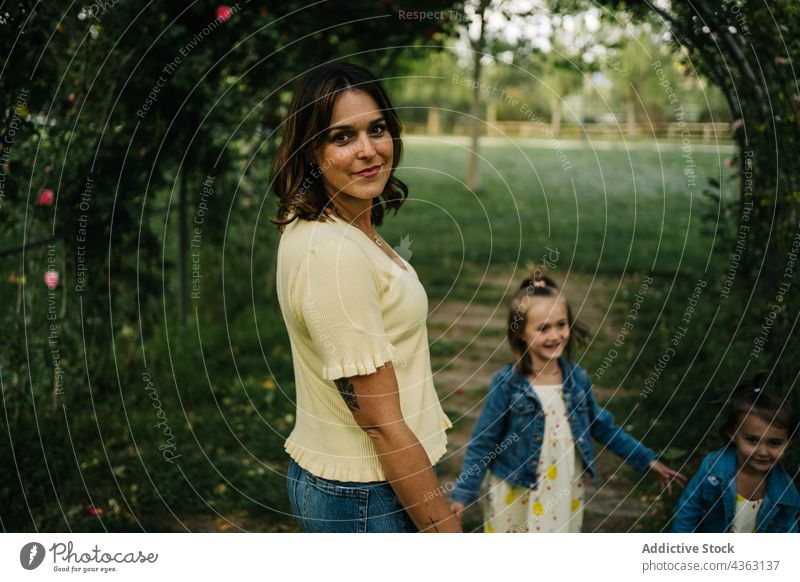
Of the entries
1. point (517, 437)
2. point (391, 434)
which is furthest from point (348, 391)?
point (517, 437)

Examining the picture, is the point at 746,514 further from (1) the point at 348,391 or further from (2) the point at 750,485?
(1) the point at 348,391

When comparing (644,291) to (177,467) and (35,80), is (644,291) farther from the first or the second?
(35,80)

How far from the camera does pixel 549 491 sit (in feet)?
8.89

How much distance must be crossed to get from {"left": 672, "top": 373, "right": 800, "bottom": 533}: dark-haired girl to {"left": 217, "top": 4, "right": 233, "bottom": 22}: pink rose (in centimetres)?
293

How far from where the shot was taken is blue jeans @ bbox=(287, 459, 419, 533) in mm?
1797

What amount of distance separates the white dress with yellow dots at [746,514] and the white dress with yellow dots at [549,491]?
1.58ft

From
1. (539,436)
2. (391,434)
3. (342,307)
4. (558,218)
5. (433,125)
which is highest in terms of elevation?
(433,125)

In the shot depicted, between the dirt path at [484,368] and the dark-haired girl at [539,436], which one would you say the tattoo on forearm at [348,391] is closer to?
the dark-haired girl at [539,436]

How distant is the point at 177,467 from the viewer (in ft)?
12.4

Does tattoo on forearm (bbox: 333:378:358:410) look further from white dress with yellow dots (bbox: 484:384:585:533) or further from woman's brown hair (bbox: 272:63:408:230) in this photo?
white dress with yellow dots (bbox: 484:384:585:533)

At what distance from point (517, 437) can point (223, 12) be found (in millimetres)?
2568

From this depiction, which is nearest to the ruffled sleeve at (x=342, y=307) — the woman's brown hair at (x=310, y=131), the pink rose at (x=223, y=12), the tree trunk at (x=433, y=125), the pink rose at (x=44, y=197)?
the woman's brown hair at (x=310, y=131)

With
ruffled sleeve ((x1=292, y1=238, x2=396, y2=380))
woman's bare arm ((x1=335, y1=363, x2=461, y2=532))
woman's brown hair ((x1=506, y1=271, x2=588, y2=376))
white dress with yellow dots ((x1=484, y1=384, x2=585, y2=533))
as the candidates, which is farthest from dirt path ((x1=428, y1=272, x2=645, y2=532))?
ruffled sleeve ((x1=292, y1=238, x2=396, y2=380))
